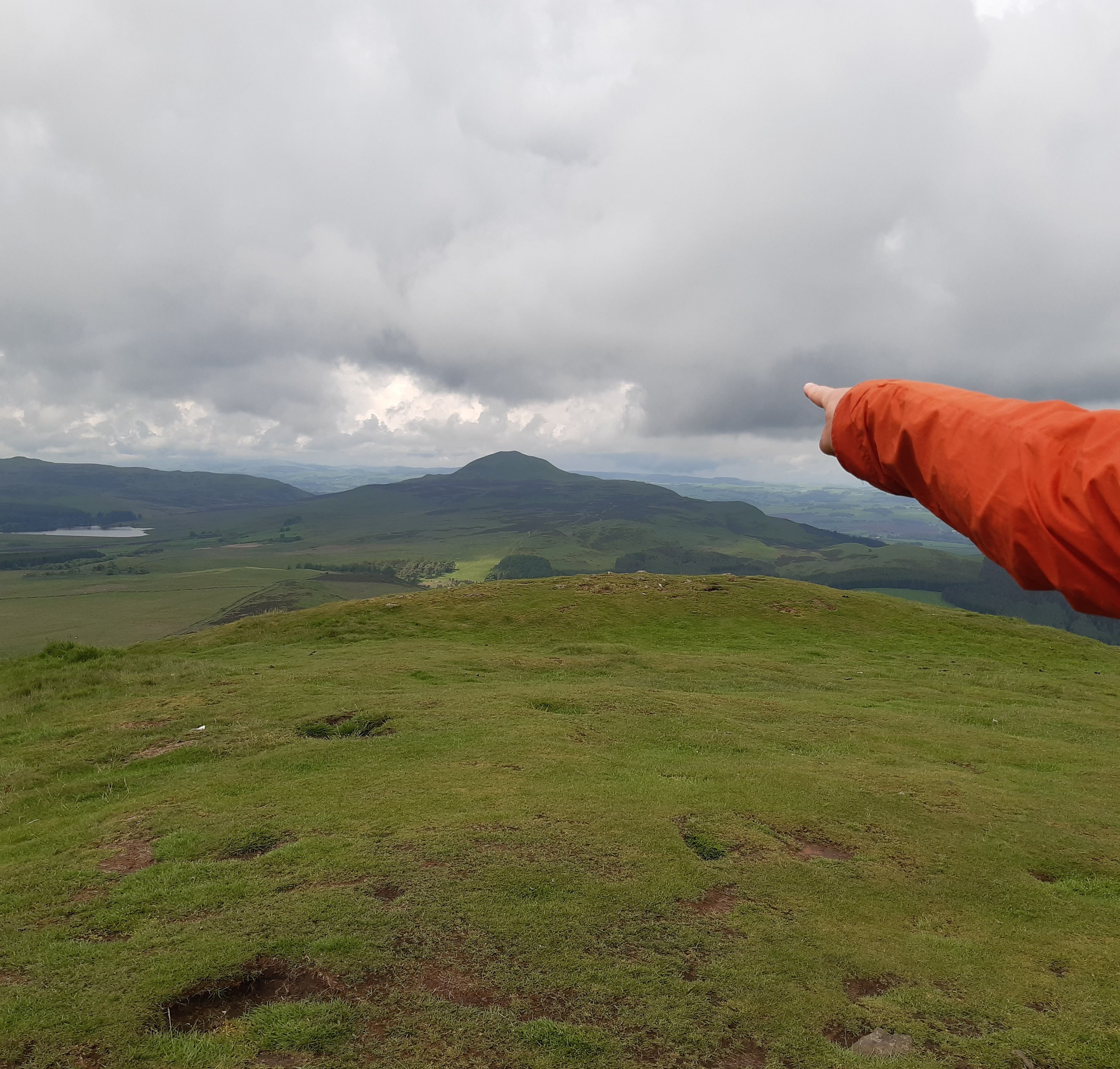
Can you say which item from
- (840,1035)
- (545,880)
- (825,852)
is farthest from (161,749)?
(840,1035)

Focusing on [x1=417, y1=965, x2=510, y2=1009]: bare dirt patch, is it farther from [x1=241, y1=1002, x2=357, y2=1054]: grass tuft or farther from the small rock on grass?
the small rock on grass

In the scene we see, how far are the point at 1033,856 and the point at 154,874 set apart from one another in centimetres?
1723

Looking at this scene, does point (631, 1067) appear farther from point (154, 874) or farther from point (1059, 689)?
point (1059, 689)

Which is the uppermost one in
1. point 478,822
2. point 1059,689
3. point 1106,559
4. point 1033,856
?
point 1106,559

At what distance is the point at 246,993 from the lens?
308 inches

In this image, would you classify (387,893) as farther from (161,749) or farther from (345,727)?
(161,749)

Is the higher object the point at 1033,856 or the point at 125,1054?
the point at 125,1054

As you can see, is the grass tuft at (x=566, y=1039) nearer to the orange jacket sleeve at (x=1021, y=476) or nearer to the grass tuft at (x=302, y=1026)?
the grass tuft at (x=302, y=1026)

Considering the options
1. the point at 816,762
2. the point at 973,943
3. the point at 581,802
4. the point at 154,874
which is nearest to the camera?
the point at 973,943

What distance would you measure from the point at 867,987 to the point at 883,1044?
1.15 metres

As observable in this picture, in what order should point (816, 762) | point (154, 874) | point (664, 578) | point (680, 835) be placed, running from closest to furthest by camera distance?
point (154, 874) → point (680, 835) → point (816, 762) → point (664, 578)

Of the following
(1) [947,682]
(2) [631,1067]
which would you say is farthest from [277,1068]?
(1) [947,682]

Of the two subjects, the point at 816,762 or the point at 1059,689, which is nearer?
the point at 816,762

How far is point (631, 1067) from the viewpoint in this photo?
6766 mm
